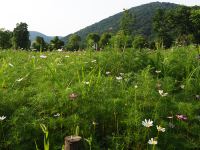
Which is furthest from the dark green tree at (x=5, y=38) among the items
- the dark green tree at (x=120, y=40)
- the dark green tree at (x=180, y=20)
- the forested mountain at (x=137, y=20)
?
the forested mountain at (x=137, y=20)

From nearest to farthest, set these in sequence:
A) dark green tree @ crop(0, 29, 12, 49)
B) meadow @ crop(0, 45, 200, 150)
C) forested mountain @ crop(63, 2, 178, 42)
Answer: meadow @ crop(0, 45, 200, 150)
dark green tree @ crop(0, 29, 12, 49)
forested mountain @ crop(63, 2, 178, 42)

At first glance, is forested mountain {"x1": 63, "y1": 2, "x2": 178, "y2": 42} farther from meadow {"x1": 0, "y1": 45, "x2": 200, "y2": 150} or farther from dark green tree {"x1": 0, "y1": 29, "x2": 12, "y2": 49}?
meadow {"x1": 0, "y1": 45, "x2": 200, "y2": 150}

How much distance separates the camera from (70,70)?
253 inches

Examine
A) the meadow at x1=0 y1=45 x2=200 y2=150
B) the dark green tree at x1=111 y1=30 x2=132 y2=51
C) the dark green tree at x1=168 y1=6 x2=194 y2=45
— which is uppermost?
the dark green tree at x1=168 y1=6 x2=194 y2=45

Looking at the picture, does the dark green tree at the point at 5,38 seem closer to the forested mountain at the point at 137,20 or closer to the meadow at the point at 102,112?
the meadow at the point at 102,112

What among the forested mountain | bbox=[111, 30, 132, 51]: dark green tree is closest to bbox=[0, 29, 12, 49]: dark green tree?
bbox=[111, 30, 132, 51]: dark green tree

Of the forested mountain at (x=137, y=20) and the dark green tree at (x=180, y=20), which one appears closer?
→ the dark green tree at (x=180, y=20)

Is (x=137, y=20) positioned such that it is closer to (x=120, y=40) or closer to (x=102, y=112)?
(x=120, y=40)

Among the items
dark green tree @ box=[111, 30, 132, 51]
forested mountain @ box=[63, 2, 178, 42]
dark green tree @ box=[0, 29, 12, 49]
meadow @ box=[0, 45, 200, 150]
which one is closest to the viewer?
meadow @ box=[0, 45, 200, 150]

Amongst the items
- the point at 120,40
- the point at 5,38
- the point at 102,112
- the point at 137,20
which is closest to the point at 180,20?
the point at 5,38

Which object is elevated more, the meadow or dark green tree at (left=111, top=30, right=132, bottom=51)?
dark green tree at (left=111, top=30, right=132, bottom=51)

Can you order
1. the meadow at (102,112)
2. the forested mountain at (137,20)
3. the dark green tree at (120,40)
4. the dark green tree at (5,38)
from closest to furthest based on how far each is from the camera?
the meadow at (102,112) → the dark green tree at (120,40) → the dark green tree at (5,38) → the forested mountain at (137,20)

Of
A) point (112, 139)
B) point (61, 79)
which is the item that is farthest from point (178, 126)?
point (61, 79)

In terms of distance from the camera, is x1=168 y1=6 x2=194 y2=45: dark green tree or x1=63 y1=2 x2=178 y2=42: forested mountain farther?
x1=63 y1=2 x2=178 y2=42: forested mountain
